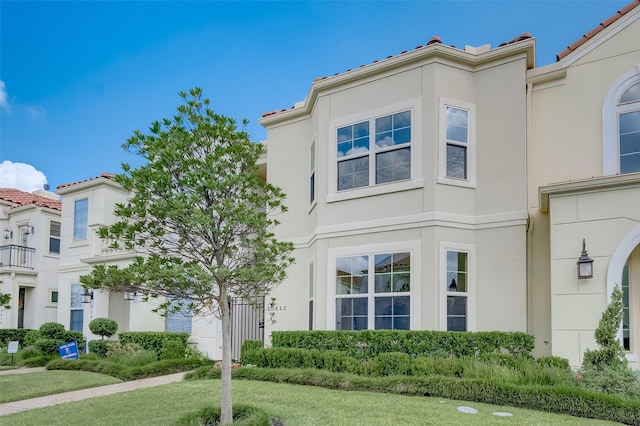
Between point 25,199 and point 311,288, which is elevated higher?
point 25,199

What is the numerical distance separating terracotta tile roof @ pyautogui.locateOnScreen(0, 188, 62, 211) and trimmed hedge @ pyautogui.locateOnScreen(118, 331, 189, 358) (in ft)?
33.7

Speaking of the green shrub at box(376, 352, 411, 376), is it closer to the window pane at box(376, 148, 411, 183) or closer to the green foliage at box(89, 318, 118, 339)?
the window pane at box(376, 148, 411, 183)

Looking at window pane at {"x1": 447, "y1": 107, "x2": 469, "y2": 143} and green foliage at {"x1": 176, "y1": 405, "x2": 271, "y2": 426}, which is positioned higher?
window pane at {"x1": 447, "y1": 107, "x2": 469, "y2": 143}

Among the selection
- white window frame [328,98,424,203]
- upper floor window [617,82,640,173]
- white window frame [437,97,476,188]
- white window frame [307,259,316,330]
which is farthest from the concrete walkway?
upper floor window [617,82,640,173]

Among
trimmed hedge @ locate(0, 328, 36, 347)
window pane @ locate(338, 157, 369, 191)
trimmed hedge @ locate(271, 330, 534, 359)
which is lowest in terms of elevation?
trimmed hedge @ locate(0, 328, 36, 347)

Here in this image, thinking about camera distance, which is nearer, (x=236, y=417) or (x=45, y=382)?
(x=236, y=417)

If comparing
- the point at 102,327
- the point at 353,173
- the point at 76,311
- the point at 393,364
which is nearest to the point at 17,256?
the point at 76,311

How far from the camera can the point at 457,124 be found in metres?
11.2

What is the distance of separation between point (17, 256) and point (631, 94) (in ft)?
74.5

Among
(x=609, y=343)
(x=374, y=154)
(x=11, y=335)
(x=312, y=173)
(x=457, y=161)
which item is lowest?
(x=11, y=335)

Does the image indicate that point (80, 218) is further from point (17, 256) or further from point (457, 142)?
point (457, 142)

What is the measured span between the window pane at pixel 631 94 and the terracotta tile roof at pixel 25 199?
70.2 ft

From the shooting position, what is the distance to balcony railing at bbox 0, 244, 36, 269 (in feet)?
70.7

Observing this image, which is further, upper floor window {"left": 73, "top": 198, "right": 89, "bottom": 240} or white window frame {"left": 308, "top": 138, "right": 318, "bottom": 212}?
upper floor window {"left": 73, "top": 198, "right": 89, "bottom": 240}
